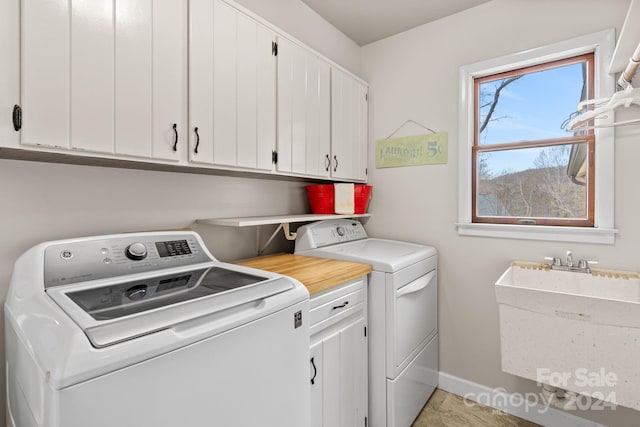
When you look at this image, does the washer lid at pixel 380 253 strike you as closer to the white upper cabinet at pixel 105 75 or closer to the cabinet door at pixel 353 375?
the cabinet door at pixel 353 375

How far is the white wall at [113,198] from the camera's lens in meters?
1.13

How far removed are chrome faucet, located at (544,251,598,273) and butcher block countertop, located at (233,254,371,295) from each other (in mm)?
1124

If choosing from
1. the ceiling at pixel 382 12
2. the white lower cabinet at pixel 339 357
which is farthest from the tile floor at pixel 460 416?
the ceiling at pixel 382 12

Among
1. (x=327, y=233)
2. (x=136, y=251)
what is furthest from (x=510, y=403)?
(x=136, y=251)

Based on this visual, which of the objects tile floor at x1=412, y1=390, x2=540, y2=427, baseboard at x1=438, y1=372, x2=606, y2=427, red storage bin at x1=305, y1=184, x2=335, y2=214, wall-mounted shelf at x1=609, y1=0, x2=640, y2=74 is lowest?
tile floor at x1=412, y1=390, x2=540, y2=427

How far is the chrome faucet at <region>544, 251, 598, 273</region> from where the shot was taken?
1.79 m

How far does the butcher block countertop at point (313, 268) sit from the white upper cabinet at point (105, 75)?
0.75 meters

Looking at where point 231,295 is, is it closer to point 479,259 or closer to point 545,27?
point 479,259

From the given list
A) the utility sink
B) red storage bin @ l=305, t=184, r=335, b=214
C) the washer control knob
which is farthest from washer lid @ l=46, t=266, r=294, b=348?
the utility sink

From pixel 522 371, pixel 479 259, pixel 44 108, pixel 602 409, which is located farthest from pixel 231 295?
pixel 602 409

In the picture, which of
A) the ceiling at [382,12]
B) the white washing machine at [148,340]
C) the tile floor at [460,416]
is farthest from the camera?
the ceiling at [382,12]

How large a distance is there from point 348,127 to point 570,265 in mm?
1655

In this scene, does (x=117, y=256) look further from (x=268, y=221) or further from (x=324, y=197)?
(x=324, y=197)

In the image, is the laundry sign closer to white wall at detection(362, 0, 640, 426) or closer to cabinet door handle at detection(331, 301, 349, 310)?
white wall at detection(362, 0, 640, 426)
